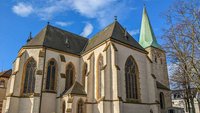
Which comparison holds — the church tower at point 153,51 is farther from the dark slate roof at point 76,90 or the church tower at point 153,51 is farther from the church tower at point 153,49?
the dark slate roof at point 76,90

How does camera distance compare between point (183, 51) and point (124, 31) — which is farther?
point (124, 31)

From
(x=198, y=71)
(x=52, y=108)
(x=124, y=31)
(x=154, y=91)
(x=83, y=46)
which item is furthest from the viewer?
(x=83, y=46)

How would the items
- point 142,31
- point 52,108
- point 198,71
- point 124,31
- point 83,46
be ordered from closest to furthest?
point 198,71, point 52,108, point 124,31, point 83,46, point 142,31

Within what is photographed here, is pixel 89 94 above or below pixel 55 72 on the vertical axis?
below

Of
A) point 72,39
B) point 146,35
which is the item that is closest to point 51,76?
point 72,39

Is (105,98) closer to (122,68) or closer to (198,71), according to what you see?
(122,68)

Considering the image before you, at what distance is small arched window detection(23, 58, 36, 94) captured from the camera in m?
20.5

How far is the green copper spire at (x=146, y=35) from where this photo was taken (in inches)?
1415

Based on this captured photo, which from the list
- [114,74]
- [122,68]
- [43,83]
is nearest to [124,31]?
[122,68]

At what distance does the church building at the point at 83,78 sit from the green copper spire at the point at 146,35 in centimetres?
1256

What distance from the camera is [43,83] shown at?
66.9 feet

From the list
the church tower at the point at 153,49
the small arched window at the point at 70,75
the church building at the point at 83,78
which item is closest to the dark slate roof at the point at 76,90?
the church building at the point at 83,78

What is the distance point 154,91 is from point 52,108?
12.3 metres

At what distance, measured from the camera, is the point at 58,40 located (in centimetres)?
2500
